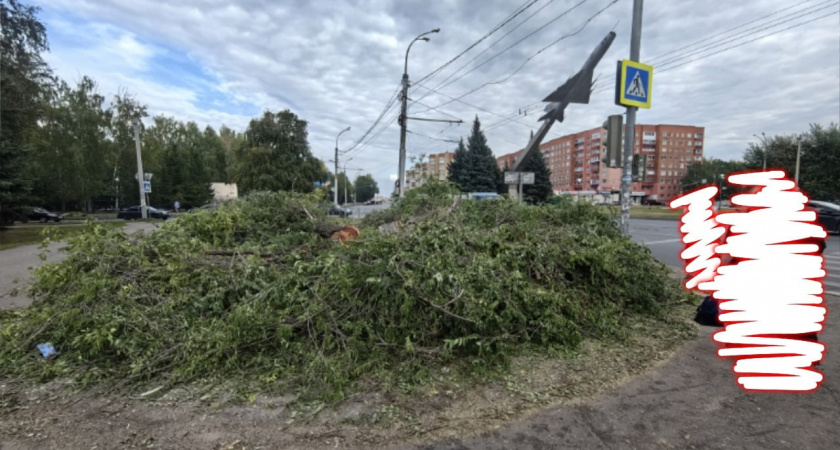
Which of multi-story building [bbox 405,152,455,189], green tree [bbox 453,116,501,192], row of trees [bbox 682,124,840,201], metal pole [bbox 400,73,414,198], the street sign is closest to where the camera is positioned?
multi-story building [bbox 405,152,455,189]

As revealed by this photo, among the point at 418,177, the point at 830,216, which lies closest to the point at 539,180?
the point at 830,216

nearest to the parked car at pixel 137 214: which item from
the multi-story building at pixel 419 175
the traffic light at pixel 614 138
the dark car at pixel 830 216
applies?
the multi-story building at pixel 419 175

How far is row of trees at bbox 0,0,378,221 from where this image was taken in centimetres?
1481

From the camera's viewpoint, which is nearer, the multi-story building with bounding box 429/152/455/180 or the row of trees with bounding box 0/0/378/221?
the row of trees with bounding box 0/0/378/221

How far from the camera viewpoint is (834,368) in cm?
334

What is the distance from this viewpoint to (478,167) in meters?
42.0

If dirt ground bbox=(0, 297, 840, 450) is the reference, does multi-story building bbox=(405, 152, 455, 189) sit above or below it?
above

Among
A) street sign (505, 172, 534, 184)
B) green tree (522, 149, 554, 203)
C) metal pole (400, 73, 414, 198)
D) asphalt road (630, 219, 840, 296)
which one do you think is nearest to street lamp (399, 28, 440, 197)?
metal pole (400, 73, 414, 198)

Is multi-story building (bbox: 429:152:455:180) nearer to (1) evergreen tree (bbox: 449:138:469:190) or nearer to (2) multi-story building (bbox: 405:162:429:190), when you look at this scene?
(1) evergreen tree (bbox: 449:138:469:190)

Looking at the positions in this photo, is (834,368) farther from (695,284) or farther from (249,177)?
(249,177)

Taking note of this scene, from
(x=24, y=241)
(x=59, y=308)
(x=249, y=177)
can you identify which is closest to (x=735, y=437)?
(x=59, y=308)

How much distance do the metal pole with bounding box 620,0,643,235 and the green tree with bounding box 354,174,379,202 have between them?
9175cm

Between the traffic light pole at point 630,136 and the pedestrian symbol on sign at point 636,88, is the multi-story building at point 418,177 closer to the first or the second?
the traffic light pole at point 630,136

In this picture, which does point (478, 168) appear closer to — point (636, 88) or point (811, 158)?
point (811, 158)
